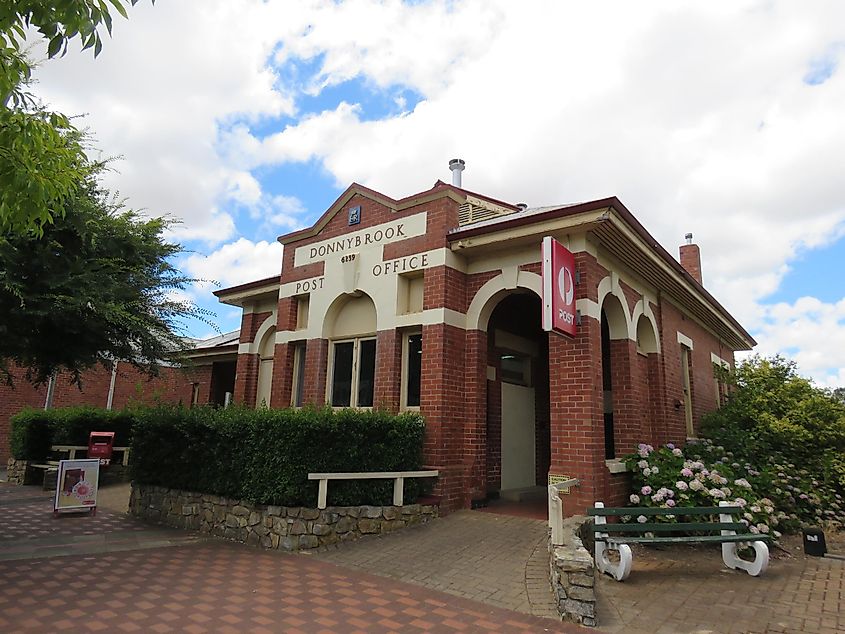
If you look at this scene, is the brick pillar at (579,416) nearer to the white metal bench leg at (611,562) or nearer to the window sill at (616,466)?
the window sill at (616,466)

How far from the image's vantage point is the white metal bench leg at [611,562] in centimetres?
582

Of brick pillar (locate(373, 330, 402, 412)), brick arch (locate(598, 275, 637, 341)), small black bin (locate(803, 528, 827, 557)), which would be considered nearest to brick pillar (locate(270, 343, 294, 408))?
brick pillar (locate(373, 330, 402, 412))

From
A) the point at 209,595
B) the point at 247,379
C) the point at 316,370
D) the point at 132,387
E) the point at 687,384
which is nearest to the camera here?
the point at 209,595

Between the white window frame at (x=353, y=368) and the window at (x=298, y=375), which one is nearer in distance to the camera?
the white window frame at (x=353, y=368)

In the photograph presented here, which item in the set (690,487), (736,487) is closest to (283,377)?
(690,487)

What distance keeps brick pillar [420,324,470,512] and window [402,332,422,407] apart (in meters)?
0.55

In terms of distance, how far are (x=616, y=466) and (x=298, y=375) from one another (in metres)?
6.48

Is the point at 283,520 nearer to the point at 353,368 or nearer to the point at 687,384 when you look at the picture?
the point at 353,368

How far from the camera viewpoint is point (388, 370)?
957 centimetres

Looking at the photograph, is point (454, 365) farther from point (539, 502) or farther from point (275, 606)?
point (275, 606)

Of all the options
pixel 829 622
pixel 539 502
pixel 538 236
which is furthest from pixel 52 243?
pixel 829 622

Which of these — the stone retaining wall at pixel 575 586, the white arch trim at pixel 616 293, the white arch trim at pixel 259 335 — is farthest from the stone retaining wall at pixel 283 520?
the white arch trim at pixel 259 335

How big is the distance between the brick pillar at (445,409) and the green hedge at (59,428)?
31.6 ft

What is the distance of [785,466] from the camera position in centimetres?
970
